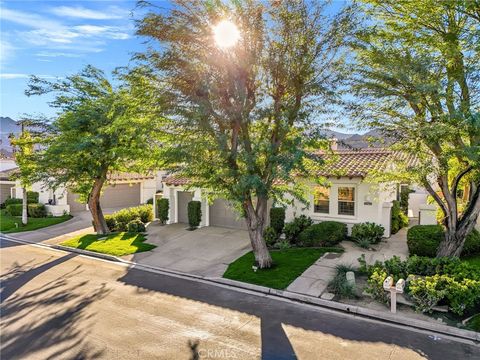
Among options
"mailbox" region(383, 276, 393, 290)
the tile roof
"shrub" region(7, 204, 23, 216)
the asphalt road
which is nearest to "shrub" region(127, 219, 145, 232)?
the tile roof

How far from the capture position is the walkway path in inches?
A: 412

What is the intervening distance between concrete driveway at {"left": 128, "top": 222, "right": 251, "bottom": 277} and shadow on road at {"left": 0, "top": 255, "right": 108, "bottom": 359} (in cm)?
312

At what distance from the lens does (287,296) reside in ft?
32.9

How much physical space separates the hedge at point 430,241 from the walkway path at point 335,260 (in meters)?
0.63

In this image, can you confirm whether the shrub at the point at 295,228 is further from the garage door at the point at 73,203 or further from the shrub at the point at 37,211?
the shrub at the point at 37,211

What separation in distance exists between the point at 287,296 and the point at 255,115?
5.82 metres

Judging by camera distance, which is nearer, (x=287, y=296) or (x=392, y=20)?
(x=287, y=296)

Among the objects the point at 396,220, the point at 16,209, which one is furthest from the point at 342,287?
the point at 16,209

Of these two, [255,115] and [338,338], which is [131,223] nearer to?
[255,115]

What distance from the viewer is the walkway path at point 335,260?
412 inches

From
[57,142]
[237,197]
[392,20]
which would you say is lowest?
[237,197]

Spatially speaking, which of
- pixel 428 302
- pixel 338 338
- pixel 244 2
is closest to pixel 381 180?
pixel 428 302

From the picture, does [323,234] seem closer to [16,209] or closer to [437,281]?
[437,281]

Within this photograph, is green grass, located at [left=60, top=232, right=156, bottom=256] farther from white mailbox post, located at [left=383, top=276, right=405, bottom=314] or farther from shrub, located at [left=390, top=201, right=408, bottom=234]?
shrub, located at [left=390, top=201, right=408, bottom=234]
